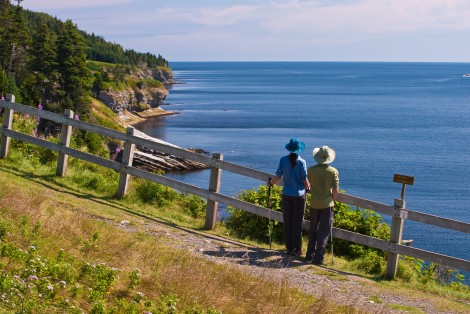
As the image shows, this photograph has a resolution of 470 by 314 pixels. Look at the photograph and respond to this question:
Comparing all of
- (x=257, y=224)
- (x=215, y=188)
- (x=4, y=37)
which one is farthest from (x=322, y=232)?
(x=4, y=37)

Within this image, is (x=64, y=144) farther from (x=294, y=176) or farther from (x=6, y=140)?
(x=294, y=176)

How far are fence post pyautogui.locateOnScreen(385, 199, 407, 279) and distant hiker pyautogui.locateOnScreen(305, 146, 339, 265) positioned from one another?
97cm

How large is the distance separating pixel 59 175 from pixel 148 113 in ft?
380

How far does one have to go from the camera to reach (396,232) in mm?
10602

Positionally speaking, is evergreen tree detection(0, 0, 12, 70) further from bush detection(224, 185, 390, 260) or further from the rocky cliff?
bush detection(224, 185, 390, 260)

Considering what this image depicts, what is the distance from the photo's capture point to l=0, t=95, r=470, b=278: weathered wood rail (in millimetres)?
10273

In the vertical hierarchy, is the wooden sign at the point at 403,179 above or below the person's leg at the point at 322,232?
above

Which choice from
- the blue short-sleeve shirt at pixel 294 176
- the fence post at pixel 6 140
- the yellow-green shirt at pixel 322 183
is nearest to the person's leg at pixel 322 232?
the yellow-green shirt at pixel 322 183

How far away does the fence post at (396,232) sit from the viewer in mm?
10469

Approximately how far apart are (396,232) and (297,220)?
5.15ft

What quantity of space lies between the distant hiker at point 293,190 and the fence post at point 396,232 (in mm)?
1426

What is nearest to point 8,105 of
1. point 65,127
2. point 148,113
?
point 65,127

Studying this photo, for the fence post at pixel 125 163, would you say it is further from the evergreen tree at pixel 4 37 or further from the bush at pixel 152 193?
the evergreen tree at pixel 4 37

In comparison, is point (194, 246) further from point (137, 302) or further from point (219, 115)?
point (219, 115)
